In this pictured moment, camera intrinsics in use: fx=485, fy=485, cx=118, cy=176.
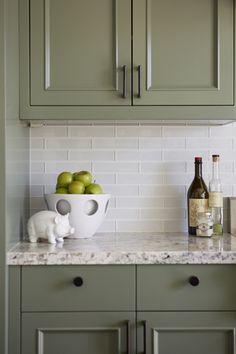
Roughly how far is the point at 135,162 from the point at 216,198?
17.6 inches

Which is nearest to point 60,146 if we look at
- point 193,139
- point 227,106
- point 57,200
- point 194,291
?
point 57,200

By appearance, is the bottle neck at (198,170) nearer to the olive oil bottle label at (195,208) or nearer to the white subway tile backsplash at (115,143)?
the olive oil bottle label at (195,208)

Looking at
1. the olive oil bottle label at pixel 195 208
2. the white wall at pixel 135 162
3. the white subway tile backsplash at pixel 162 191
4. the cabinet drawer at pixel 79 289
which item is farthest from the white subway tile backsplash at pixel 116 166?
the cabinet drawer at pixel 79 289

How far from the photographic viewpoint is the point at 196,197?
7.54 feet

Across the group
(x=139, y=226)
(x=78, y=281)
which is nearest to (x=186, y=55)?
(x=139, y=226)

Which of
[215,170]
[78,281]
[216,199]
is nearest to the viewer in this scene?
[78,281]

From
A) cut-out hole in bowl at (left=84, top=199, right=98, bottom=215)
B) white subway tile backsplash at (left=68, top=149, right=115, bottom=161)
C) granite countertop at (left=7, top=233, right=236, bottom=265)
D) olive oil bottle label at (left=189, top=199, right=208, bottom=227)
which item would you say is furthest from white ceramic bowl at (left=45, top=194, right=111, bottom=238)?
olive oil bottle label at (left=189, top=199, right=208, bottom=227)

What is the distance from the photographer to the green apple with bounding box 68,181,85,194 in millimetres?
2133

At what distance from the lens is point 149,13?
2.06 metres

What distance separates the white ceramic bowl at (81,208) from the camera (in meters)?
2.11

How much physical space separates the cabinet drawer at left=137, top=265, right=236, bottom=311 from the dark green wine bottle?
1.60ft

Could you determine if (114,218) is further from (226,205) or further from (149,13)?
(149,13)

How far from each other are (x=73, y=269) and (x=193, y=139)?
0.99 metres

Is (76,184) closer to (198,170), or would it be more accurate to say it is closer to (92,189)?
(92,189)
